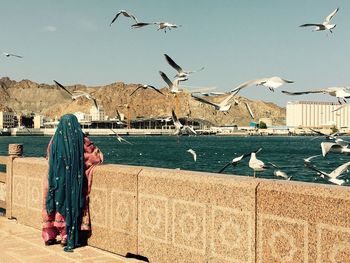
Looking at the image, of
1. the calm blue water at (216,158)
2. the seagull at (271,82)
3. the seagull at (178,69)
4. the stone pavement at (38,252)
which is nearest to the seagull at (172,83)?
the seagull at (178,69)

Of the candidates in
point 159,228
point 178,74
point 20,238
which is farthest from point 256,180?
point 20,238

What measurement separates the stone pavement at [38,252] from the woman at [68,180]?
165 millimetres

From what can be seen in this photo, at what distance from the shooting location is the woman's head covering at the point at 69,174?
6551 mm

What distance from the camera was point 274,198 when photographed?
446 centimetres

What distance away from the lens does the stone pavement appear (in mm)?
6082

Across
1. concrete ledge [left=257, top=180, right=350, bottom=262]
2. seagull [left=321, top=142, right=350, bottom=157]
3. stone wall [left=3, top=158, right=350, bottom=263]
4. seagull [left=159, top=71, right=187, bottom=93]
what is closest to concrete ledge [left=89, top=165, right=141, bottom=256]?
Result: stone wall [left=3, top=158, right=350, bottom=263]

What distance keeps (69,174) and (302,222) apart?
3.40 meters

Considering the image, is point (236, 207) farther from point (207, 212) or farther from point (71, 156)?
point (71, 156)

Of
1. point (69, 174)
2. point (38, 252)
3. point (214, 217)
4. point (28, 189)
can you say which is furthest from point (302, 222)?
point (28, 189)

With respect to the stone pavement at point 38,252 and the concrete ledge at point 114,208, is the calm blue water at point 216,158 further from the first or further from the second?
the stone pavement at point 38,252

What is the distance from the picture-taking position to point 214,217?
5070 mm

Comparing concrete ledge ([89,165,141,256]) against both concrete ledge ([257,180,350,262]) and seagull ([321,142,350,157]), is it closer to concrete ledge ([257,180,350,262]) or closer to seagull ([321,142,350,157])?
concrete ledge ([257,180,350,262])

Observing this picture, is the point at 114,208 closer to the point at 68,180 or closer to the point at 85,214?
the point at 85,214

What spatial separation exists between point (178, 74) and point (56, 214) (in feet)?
8.36
